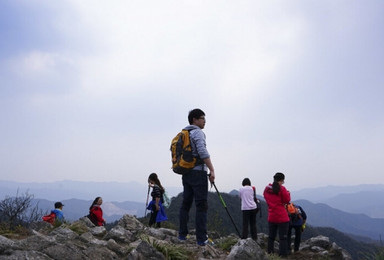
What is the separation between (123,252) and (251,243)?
2154mm

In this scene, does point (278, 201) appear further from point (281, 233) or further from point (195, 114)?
point (195, 114)

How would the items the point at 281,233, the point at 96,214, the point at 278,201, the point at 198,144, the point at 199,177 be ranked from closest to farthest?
1. the point at 198,144
2. the point at 199,177
3. the point at 278,201
4. the point at 281,233
5. the point at 96,214

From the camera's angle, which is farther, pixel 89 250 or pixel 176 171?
pixel 176 171

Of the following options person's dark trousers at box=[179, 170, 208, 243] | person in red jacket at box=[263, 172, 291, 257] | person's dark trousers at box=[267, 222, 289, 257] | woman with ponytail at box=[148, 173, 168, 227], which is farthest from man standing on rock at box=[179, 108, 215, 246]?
woman with ponytail at box=[148, 173, 168, 227]

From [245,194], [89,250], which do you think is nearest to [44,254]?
[89,250]

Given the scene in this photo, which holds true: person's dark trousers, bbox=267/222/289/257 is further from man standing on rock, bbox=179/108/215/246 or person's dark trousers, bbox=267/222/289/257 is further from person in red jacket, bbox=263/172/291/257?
man standing on rock, bbox=179/108/215/246

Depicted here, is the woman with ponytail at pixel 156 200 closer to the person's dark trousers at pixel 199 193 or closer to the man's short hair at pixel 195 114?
the person's dark trousers at pixel 199 193

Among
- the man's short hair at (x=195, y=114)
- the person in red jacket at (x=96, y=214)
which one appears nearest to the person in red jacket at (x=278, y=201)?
the man's short hair at (x=195, y=114)

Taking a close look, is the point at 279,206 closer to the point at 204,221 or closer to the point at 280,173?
the point at 280,173

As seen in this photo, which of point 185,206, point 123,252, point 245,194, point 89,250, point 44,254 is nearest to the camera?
point 44,254

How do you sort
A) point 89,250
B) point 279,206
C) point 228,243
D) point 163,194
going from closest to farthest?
point 89,250 < point 228,243 < point 279,206 < point 163,194

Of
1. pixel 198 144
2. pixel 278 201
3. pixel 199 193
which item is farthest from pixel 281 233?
pixel 198 144

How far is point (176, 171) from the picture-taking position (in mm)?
5992

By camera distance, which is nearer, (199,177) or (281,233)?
(199,177)
